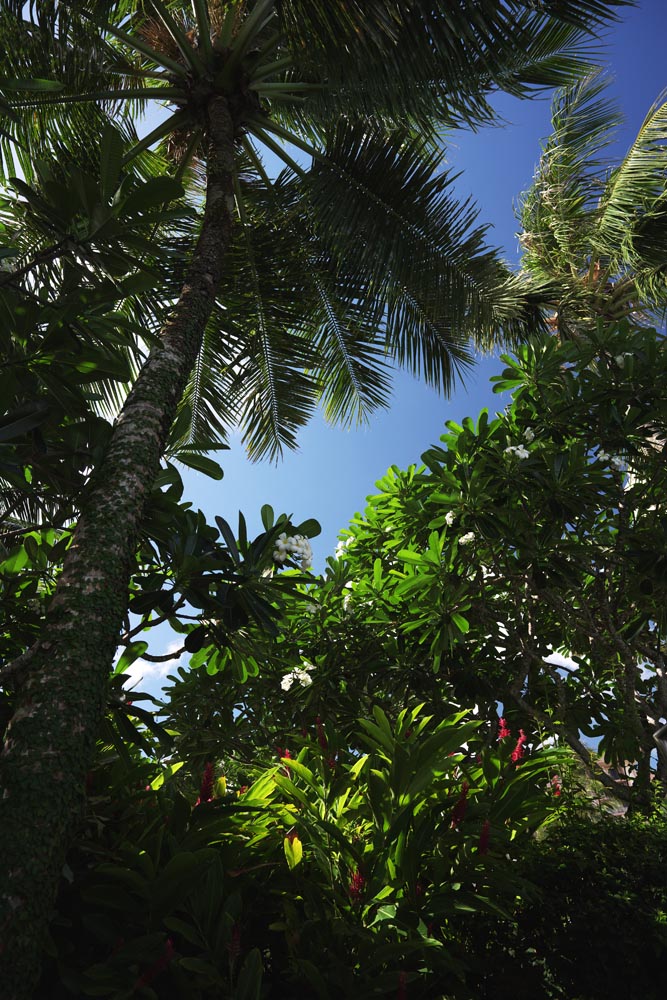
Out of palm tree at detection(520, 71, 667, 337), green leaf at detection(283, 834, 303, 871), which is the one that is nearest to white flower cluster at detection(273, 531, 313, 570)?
green leaf at detection(283, 834, 303, 871)

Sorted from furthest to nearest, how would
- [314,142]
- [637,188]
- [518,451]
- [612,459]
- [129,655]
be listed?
1. [637,188]
2. [314,142]
3. [612,459]
4. [518,451]
5. [129,655]

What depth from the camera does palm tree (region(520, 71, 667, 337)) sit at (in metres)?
7.50

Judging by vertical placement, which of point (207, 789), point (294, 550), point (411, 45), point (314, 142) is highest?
point (314, 142)

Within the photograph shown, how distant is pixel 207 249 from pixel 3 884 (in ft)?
11.0

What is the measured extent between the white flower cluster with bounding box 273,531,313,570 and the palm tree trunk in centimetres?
62

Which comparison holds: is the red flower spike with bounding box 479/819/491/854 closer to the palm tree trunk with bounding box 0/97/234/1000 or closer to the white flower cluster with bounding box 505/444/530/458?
the palm tree trunk with bounding box 0/97/234/1000

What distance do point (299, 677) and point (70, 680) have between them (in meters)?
2.61

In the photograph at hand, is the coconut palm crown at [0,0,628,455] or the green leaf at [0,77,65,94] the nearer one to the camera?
the green leaf at [0,77,65,94]

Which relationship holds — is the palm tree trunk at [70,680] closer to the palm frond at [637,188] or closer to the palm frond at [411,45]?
the palm frond at [411,45]

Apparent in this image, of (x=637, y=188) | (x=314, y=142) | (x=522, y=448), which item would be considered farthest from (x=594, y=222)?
(x=522, y=448)

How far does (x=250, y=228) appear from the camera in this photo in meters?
6.28

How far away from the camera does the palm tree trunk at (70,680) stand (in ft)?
5.28

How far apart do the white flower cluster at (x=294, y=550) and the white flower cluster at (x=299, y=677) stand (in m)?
1.75

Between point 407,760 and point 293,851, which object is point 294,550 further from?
point 293,851
